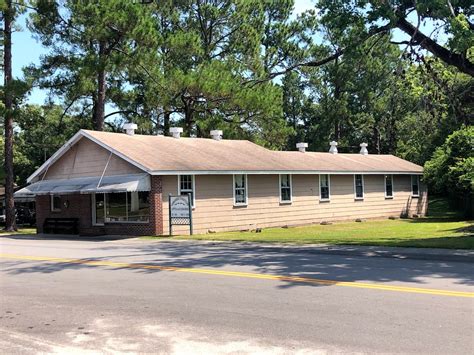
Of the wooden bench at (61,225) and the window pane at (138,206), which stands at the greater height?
the window pane at (138,206)

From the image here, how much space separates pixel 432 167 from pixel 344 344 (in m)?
32.1

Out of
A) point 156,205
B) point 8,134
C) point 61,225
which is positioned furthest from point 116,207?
point 8,134

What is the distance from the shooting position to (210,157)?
2695 cm

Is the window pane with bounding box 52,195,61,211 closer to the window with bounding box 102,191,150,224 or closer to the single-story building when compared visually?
the single-story building

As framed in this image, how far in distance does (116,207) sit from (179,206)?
3.85 meters

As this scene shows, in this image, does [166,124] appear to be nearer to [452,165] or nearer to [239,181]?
[239,181]

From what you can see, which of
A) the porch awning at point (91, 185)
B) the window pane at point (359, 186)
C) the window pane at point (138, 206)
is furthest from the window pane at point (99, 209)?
the window pane at point (359, 186)

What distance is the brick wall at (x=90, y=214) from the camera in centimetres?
2295

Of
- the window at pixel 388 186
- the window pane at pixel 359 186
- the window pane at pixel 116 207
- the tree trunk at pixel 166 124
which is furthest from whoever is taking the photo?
the tree trunk at pixel 166 124

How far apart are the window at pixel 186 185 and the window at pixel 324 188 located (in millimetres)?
9779

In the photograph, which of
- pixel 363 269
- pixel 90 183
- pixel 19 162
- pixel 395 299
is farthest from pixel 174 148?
pixel 19 162

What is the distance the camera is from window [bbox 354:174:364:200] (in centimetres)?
3412

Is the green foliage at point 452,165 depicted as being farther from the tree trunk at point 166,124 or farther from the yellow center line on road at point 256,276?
the yellow center line on road at point 256,276

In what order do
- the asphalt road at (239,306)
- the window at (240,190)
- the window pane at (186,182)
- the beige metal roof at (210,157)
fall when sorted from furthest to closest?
the window at (240,190)
the window pane at (186,182)
the beige metal roof at (210,157)
the asphalt road at (239,306)
